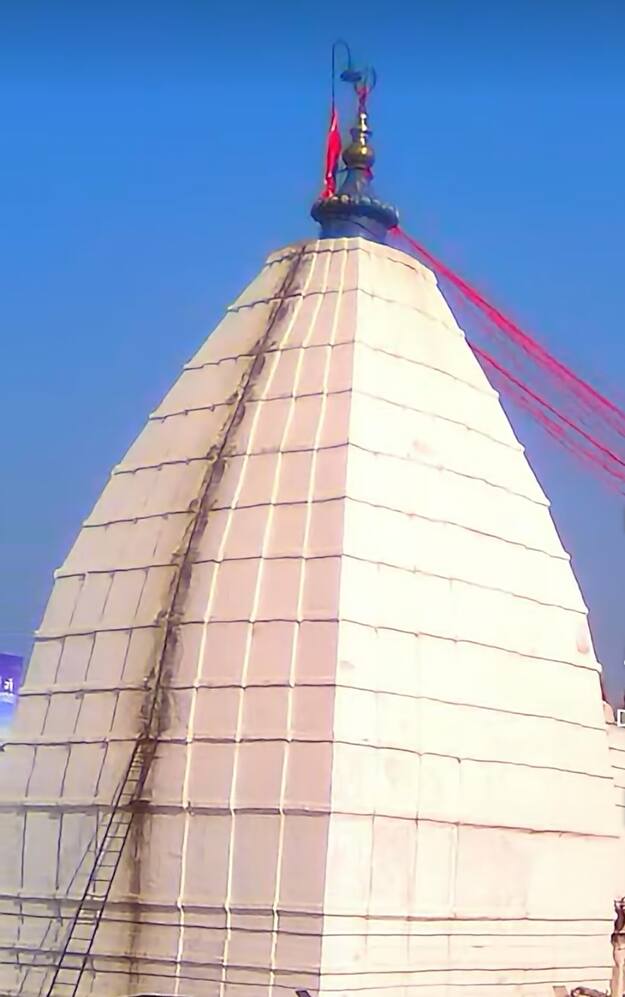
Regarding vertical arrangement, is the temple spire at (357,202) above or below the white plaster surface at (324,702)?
above

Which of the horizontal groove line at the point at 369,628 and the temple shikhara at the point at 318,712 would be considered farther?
the horizontal groove line at the point at 369,628

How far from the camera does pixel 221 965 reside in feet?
51.8

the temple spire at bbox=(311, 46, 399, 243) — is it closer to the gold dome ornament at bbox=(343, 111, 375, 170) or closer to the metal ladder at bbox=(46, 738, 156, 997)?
the gold dome ornament at bbox=(343, 111, 375, 170)

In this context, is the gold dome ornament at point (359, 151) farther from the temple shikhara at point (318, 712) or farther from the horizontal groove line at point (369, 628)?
the horizontal groove line at point (369, 628)

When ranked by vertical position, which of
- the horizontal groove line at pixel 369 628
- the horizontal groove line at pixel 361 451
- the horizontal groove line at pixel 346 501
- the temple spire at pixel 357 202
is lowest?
the horizontal groove line at pixel 369 628

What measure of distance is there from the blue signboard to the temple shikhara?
98.5ft

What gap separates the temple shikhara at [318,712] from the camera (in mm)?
15906

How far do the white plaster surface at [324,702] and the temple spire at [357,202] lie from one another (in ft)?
4.44

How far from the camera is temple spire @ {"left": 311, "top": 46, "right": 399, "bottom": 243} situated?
2133 cm

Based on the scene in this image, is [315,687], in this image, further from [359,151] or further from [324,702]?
[359,151]

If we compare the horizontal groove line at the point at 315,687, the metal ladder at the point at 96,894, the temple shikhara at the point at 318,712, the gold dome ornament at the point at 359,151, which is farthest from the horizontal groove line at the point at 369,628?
the gold dome ornament at the point at 359,151

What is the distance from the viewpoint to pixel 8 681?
168ft

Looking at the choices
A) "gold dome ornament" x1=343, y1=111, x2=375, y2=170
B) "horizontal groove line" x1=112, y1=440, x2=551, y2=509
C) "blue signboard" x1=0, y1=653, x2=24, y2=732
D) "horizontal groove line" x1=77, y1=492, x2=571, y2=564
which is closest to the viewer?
"horizontal groove line" x1=77, y1=492, x2=571, y2=564

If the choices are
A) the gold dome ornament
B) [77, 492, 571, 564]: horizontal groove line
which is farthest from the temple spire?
[77, 492, 571, 564]: horizontal groove line
